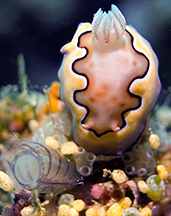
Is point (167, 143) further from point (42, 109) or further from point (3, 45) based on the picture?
point (3, 45)

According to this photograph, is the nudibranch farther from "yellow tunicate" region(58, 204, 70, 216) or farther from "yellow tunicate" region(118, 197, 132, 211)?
"yellow tunicate" region(58, 204, 70, 216)

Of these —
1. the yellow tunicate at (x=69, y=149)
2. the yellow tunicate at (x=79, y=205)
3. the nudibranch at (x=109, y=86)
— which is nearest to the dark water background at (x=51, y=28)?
the nudibranch at (x=109, y=86)

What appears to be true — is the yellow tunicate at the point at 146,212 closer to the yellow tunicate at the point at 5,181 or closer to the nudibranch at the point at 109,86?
the nudibranch at the point at 109,86


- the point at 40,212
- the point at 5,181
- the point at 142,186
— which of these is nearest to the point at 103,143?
the point at 142,186

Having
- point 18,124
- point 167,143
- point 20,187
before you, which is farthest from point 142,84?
point 18,124

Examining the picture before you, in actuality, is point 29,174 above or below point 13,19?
below

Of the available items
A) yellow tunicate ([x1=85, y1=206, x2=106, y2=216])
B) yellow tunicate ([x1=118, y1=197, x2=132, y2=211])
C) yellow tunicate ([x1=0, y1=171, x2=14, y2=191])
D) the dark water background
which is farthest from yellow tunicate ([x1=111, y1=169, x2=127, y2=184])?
the dark water background
